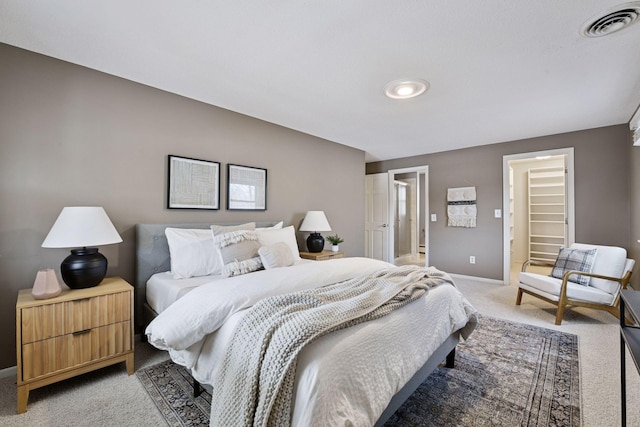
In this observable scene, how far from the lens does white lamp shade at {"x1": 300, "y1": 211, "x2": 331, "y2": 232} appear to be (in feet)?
13.1

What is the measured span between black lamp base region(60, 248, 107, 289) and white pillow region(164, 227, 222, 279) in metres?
0.53

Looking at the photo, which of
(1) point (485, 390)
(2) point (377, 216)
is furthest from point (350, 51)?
(2) point (377, 216)

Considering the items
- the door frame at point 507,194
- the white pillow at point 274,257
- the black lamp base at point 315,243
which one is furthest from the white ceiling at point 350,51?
the black lamp base at point 315,243

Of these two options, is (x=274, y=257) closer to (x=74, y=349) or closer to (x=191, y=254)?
(x=191, y=254)

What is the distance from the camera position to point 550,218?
6.70 meters

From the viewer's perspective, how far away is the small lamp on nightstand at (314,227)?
4008 millimetres

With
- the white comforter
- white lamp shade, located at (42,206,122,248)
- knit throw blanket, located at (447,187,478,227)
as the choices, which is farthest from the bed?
knit throw blanket, located at (447,187,478,227)

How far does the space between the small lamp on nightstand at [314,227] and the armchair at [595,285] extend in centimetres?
263

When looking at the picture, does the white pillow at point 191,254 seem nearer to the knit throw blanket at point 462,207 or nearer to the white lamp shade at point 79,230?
the white lamp shade at point 79,230

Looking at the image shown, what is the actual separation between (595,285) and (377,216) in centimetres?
365

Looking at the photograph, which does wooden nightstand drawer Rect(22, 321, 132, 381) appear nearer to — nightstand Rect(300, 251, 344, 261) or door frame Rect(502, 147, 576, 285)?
nightstand Rect(300, 251, 344, 261)

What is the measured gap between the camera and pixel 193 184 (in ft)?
10.1

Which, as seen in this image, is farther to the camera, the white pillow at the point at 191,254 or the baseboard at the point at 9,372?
the white pillow at the point at 191,254

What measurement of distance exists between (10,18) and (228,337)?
245cm
